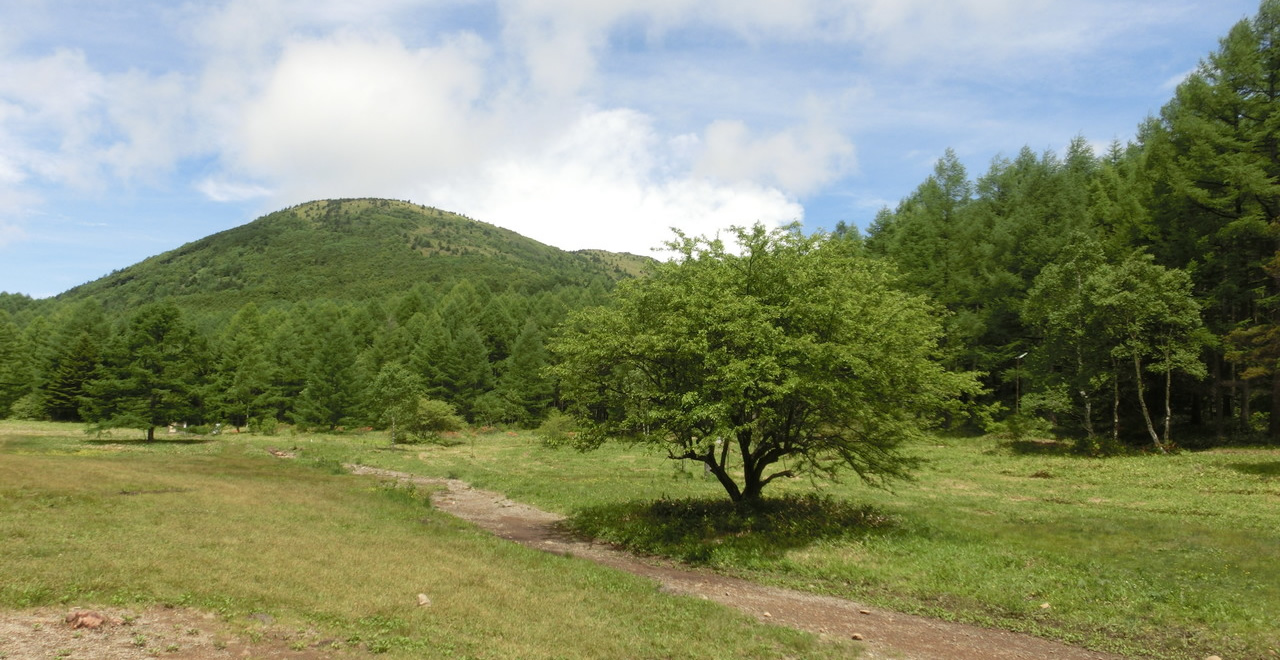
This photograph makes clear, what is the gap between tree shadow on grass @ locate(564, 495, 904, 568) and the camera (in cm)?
2034

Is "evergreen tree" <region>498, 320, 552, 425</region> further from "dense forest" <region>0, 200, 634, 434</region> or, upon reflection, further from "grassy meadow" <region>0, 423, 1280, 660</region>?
"grassy meadow" <region>0, 423, 1280, 660</region>

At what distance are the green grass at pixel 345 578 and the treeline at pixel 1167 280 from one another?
2987 centimetres

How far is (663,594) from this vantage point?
1578cm

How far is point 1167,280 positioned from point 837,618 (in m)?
38.5

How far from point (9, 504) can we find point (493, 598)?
1718 centimetres

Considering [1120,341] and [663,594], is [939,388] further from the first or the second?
[1120,341]

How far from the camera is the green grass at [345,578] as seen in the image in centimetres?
1133

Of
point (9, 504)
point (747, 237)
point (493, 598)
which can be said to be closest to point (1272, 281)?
point (747, 237)

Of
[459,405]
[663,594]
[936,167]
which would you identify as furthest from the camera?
[459,405]

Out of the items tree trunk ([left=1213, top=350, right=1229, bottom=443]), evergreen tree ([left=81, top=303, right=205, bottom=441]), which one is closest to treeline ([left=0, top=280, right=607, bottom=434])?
evergreen tree ([left=81, top=303, right=205, bottom=441])

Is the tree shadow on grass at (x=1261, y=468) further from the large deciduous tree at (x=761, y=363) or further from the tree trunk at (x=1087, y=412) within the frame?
the large deciduous tree at (x=761, y=363)

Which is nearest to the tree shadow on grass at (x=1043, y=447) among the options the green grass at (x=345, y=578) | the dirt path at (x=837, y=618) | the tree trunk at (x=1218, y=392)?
the tree trunk at (x=1218, y=392)

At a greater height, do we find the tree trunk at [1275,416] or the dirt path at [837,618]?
the tree trunk at [1275,416]

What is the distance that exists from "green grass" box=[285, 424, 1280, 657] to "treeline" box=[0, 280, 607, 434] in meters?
41.7
